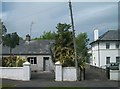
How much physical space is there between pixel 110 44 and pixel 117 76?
97.0 ft

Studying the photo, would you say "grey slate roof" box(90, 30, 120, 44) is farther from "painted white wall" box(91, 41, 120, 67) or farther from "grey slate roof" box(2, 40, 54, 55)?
"grey slate roof" box(2, 40, 54, 55)

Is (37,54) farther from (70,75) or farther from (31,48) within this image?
(70,75)

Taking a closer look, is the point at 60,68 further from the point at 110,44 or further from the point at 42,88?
the point at 110,44

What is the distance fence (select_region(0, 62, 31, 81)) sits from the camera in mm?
27297

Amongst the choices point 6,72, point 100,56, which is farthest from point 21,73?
point 100,56

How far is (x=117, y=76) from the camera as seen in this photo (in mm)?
27703

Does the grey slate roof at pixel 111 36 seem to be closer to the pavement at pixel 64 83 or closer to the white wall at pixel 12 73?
the pavement at pixel 64 83

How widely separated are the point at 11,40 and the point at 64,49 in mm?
16163

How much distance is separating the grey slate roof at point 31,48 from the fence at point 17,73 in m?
15.9

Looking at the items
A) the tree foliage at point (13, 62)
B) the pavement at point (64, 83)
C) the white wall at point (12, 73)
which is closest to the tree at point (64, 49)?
the pavement at point (64, 83)

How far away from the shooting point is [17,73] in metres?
27.8

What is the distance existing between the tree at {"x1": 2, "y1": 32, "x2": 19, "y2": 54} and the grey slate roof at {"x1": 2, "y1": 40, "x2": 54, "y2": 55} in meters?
0.91

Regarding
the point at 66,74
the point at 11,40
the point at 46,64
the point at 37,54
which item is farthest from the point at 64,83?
the point at 11,40

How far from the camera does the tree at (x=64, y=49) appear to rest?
28547 millimetres
